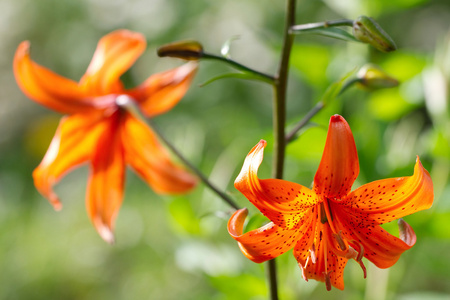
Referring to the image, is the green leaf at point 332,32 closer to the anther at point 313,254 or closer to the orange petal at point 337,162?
the orange petal at point 337,162

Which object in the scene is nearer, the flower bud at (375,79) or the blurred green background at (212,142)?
the flower bud at (375,79)

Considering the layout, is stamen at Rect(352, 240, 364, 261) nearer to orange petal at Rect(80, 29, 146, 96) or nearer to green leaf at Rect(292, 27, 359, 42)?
green leaf at Rect(292, 27, 359, 42)

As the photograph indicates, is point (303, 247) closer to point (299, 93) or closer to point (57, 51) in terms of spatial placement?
point (299, 93)

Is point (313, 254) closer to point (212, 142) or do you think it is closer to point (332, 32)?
point (332, 32)

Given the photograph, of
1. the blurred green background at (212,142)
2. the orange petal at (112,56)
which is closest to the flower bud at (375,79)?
the blurred green background at (212,142)

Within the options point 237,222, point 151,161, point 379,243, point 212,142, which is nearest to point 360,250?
point 379,243
